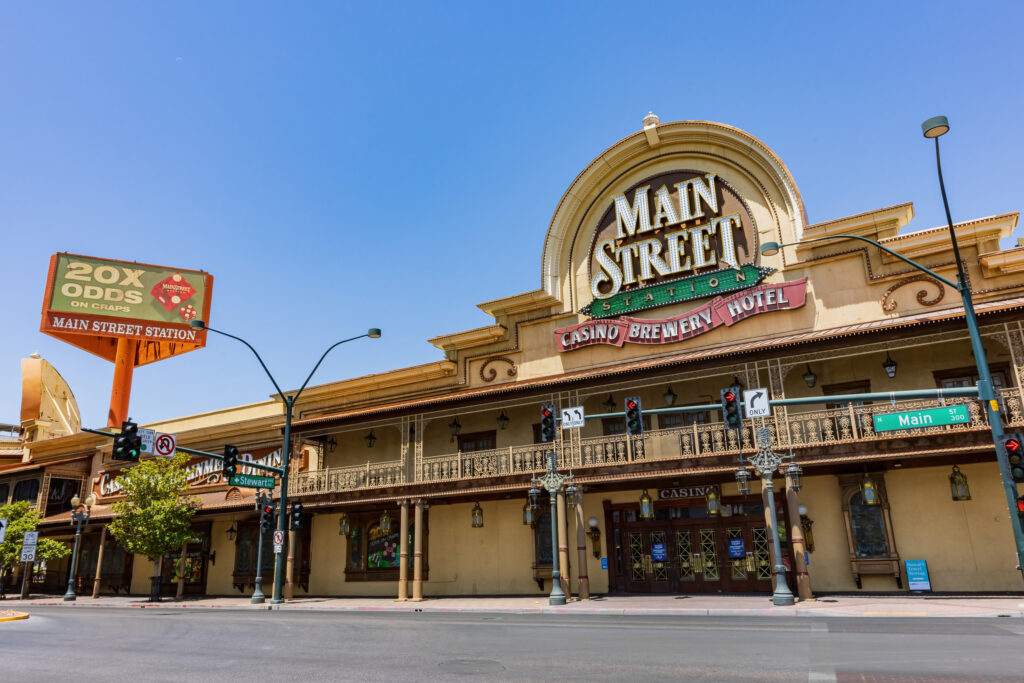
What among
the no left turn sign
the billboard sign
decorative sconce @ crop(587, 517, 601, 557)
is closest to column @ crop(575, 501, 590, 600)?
decorative sconce @ crop(587, 517, 601, 557)

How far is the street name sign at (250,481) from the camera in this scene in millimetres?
22469

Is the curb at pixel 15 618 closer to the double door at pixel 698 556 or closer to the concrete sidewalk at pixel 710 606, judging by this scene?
the concrete sidewalk at pixel 710 606

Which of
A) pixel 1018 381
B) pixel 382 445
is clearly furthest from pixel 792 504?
pixel 382 445

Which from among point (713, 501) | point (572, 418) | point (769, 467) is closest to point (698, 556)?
point (713, 501)

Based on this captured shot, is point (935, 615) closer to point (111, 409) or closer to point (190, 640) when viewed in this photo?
point (190, 640)

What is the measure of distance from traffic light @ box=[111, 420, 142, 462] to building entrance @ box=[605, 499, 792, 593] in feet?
48.6

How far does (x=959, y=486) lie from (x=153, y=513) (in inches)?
1133

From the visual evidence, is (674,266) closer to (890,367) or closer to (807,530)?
(890,367)

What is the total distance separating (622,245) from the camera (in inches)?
1006

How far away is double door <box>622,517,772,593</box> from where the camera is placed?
21.8 m

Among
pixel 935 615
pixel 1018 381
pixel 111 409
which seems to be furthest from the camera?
pixel 111 409

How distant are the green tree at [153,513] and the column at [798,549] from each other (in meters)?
24.2

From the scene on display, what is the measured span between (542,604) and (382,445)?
37.2 ft

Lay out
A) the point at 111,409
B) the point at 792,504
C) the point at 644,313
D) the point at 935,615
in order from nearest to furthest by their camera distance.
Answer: the point at 935,615 → the point at 792,504 → the point at 644,313 → the point at 111,409
